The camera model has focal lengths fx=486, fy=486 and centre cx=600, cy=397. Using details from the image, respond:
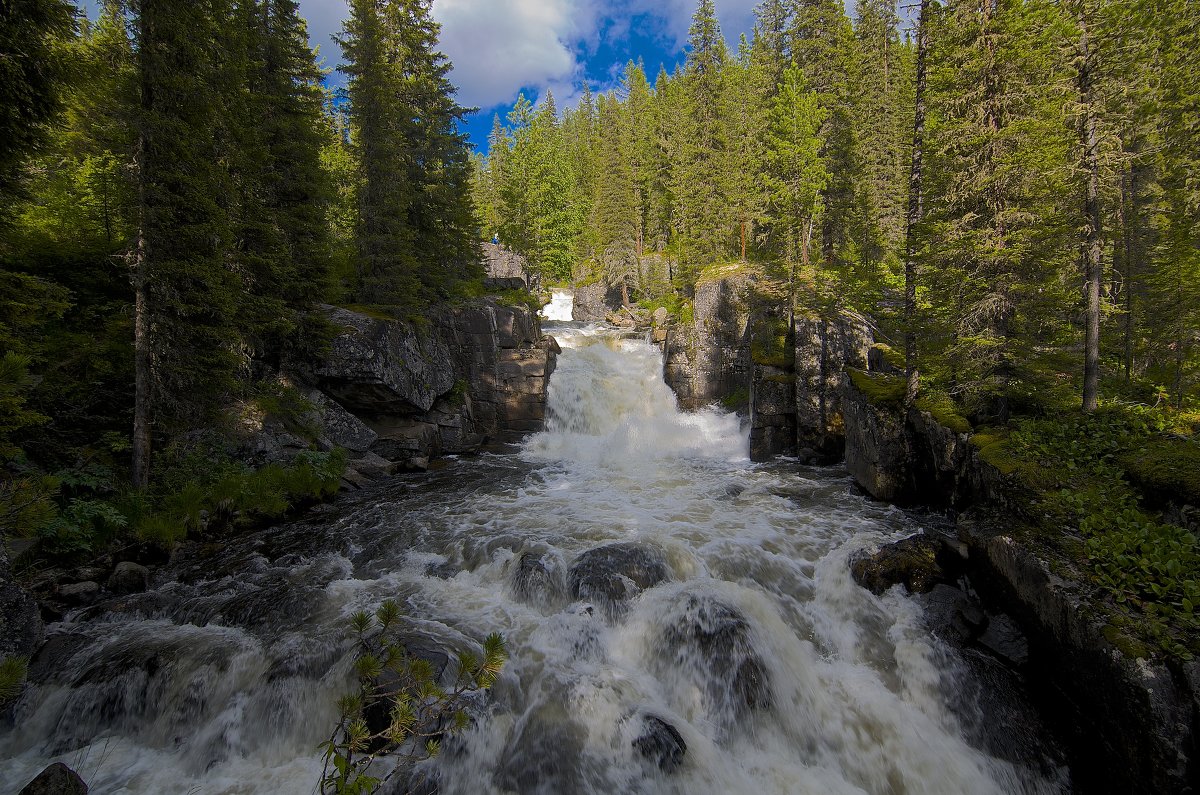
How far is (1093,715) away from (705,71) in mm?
43634

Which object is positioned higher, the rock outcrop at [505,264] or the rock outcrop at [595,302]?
the rock outcrop at [505,264]

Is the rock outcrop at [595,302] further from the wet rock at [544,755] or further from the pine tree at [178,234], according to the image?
the wet rock at [544,755]

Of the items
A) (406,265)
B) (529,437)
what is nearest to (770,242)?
(529,437)

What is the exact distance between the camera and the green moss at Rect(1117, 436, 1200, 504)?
324 inches

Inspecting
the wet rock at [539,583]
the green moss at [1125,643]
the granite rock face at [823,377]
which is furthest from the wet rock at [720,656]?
the granite rock face at [823,377]

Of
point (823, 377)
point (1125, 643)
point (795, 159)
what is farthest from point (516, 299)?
point (1125, 643)

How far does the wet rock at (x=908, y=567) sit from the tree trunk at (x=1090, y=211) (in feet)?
20.4

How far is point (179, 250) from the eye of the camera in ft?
39.9

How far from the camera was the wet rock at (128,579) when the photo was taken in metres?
9.91

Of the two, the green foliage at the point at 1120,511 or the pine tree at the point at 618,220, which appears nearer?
the green foliage at the point at 1120,511

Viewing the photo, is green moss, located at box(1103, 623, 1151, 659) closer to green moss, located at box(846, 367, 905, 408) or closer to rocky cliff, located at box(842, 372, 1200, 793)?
rocky cliff, located at box(842, 372, 1200, 793)

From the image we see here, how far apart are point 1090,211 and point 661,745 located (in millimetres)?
15936

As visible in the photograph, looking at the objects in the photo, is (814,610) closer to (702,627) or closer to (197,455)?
(702,627)

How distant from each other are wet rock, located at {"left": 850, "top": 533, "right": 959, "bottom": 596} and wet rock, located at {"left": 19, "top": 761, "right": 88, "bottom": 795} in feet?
40.4
